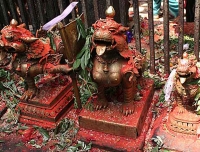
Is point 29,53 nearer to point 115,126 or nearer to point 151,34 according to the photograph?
point 115,126

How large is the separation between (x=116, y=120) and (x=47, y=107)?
0.45m

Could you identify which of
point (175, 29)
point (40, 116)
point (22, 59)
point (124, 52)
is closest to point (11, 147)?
point (40, 116)

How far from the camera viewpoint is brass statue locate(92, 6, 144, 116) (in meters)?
1.36

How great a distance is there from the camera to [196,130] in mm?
1454

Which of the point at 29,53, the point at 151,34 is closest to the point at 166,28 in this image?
the point at 151,34

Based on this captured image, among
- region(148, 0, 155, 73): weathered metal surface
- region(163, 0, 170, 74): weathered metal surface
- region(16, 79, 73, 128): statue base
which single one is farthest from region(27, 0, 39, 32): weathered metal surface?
region(163, 0, 170, 74): weathered metal surface

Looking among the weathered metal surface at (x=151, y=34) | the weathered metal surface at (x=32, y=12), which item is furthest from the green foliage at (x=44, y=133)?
the weathered metal surface at (x=32, y=12)

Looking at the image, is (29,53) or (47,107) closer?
(29,53)

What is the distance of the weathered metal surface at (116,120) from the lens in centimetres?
156

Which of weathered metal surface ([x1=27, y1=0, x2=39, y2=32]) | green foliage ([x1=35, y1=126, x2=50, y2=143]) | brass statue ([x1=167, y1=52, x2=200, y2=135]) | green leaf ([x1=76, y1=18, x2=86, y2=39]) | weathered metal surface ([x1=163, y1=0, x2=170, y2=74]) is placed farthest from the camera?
weathered metal surface ([x1=27, y1=0, x2=39, y2=32])

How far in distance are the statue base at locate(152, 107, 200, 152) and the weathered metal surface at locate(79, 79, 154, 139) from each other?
0.12m

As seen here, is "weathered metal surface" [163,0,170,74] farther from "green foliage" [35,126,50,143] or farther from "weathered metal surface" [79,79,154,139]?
"green foliage" [35,126,50,143]

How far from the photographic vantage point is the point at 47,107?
70.9 inches

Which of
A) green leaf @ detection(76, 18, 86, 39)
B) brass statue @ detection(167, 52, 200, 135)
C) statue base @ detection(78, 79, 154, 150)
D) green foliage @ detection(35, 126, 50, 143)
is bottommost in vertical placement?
green foliage @ detection(35, 126, 50, 143)
